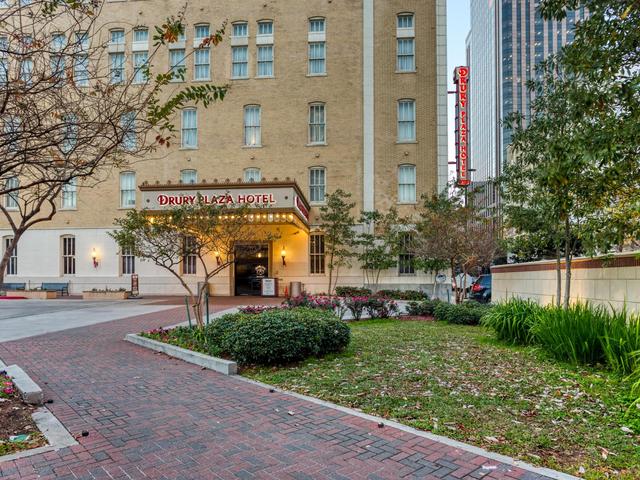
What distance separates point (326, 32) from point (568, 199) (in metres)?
24.7

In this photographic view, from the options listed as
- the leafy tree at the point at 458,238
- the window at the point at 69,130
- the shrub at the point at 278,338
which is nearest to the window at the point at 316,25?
the leafy tree at the point at 458,238

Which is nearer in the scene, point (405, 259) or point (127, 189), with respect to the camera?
point (405, 259)

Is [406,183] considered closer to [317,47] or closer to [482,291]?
[482,291]

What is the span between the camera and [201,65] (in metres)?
30.3

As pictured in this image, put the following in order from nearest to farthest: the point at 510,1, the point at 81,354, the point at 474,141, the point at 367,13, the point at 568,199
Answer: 1. the point at 568,199
2. the point at 81,354
3. the point at 367,13
4. the point at 510,1
5. the point at 474,141

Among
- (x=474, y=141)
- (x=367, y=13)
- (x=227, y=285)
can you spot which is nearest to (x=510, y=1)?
(x=474, y=141)

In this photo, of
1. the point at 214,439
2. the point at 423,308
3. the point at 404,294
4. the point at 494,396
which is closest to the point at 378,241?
the point at 404,294

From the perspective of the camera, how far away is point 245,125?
29.7 meters

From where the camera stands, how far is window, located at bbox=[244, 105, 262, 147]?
29.6 m

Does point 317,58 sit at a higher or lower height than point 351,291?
higher

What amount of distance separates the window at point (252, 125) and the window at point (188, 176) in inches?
147

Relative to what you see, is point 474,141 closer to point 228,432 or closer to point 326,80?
point 326,80

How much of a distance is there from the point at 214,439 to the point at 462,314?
11435 millimetres

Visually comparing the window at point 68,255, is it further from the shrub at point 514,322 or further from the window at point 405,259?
the shrub at point 514,322
